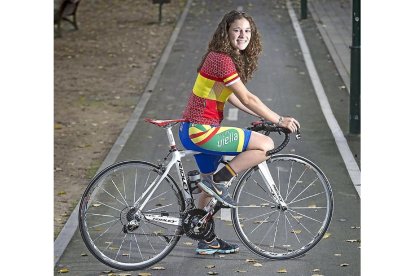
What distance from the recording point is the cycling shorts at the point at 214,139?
32.6 ft

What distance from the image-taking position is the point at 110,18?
101 feet

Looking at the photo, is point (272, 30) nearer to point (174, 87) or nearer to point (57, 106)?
point (174, 87)

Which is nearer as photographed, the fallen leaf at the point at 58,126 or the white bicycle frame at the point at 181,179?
the white bicycle frame at the point at 181,179

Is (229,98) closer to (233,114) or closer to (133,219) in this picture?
(133,219)

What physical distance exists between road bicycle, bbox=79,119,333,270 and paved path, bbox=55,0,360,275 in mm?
157

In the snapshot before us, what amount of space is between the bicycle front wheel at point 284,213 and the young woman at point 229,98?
0.25 meters

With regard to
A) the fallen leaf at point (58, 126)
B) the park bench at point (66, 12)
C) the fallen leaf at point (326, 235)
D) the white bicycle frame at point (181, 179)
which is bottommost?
the park bench at point (66, 12)

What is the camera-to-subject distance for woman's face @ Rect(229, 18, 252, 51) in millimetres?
9789

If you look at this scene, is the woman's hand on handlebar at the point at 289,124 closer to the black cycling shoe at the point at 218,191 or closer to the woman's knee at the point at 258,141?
the woman's knee at the point at 258,141

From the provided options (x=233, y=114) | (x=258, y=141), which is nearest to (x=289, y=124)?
(x=258, y=141)

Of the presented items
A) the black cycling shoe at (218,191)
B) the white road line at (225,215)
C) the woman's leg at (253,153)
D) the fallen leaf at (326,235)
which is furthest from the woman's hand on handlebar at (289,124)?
the white road line at (225,215)

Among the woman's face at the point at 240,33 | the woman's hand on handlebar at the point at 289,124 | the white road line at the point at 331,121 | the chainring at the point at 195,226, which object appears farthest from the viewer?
the white road line at the point at 331,121

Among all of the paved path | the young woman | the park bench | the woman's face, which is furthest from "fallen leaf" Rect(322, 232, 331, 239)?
the park bench

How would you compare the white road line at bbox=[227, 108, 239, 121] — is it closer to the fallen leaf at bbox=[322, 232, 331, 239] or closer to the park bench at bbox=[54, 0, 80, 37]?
the fallen leaf at bbox=[322, 232, 331, 239]
